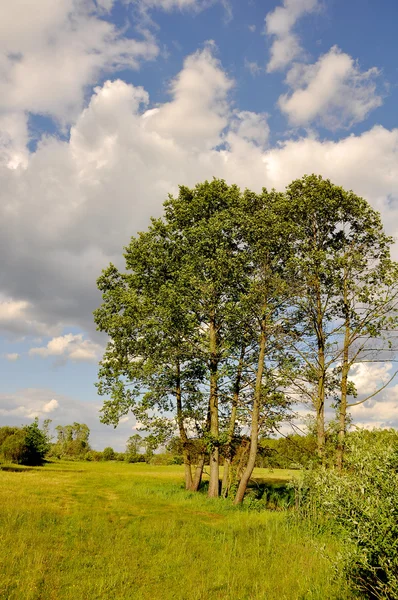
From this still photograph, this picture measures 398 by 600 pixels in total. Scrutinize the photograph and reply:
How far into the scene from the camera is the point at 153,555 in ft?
42.2

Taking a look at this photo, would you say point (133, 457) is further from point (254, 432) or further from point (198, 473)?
point (254, 432)

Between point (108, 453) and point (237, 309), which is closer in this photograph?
point (237, 309)

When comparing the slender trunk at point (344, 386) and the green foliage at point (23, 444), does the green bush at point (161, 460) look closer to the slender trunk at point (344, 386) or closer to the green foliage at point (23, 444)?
the green foliage at point (23, 444)

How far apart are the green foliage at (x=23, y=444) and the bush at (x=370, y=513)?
5553 centimetres

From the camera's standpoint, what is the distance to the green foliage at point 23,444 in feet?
176

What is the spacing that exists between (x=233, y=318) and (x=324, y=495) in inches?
584

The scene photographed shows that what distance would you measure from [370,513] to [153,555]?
329 inches

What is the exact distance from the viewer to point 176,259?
2759 centimetres

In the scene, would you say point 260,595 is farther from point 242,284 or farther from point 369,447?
point 242,284

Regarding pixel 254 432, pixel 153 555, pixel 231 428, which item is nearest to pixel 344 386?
pixel 254 432

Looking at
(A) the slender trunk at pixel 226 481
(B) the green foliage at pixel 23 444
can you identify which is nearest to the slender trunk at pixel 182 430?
(A) the slender trunk at pixel 226 481

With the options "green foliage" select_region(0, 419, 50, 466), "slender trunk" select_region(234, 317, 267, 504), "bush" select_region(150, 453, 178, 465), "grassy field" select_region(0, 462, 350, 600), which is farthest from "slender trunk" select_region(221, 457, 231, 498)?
"bush" select_region(150, 453, 178, 465)

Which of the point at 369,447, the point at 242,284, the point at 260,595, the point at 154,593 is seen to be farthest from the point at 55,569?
the point at 242,284

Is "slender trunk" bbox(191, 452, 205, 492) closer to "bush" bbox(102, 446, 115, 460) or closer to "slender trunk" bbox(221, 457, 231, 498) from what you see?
"slender trunk" bbox(221, 457, 231, 498)
